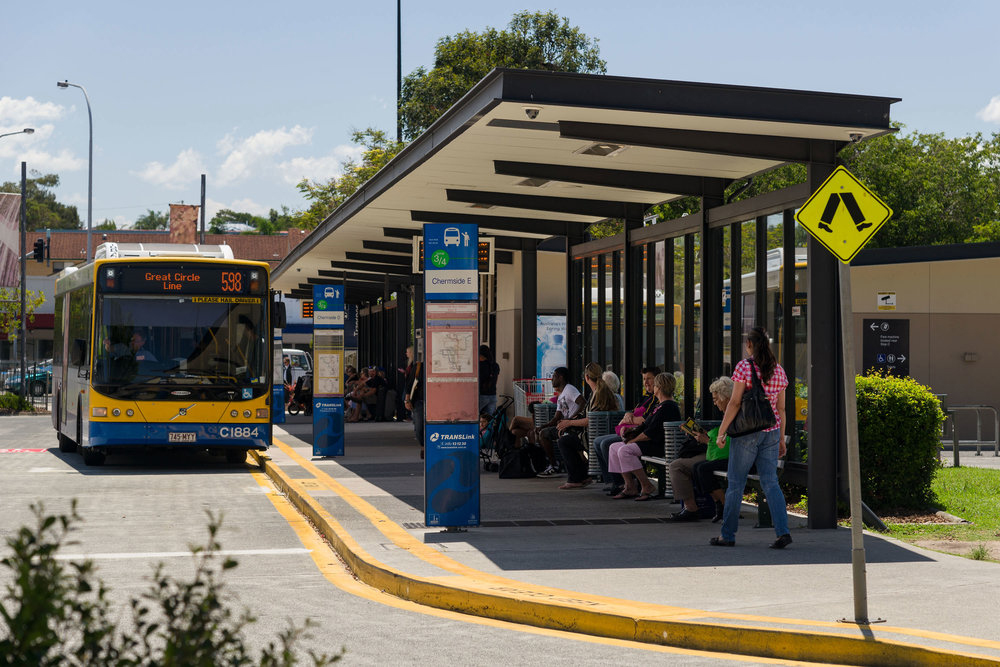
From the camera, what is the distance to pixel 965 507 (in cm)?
1237

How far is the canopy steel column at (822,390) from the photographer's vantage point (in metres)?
10.7

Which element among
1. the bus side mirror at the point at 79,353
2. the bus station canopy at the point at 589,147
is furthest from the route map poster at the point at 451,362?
the bus side mirror at the point at 79,353

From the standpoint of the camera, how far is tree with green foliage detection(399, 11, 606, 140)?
135 ft

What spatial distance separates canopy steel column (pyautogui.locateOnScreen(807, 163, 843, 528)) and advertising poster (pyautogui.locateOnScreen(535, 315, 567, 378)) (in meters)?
11.1

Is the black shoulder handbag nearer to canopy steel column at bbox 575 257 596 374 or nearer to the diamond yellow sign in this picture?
the diamond yellow sign

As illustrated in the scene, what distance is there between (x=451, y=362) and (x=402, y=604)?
312 centimetres

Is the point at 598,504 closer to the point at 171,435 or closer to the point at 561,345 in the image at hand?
the point at 171,435

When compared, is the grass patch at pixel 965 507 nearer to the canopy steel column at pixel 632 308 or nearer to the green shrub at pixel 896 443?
the green shrub at pixel 896 443

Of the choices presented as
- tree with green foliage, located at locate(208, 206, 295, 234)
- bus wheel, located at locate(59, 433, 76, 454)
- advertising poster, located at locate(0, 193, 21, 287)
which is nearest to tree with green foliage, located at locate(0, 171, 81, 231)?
tree with green foliage, located at locate(208, 206, 295, 234)

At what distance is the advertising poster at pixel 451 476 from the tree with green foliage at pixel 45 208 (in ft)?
353

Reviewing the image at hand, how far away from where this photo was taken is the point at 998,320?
25.2m

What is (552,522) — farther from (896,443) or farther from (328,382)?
(328,382)

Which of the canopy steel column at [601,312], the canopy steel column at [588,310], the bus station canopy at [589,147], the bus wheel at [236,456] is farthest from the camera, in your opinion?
the bus wheel at [236,456]

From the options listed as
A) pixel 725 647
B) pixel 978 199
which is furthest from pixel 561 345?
pixel 978 199
